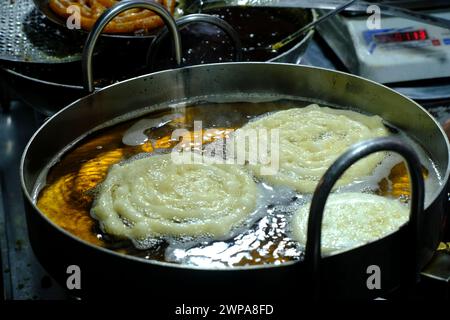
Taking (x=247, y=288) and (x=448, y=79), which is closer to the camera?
(x=247, y=288)

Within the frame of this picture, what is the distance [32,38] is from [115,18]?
21.7 inches

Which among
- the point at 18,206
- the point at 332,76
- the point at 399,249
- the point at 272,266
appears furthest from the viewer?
the point at 18,206

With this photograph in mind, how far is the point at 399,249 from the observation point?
5.88 feet

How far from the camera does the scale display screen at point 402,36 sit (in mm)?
3688

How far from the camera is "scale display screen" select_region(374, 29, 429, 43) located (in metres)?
3.69

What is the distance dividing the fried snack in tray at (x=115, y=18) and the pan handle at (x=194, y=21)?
1.67 feet

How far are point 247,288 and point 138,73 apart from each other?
194cm

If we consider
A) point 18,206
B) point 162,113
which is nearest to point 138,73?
point 162,113

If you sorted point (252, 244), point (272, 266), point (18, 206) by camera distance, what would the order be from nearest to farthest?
point (272, 266)
point (252, 244)
point (18, 206)

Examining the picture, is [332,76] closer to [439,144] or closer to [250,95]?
[250,95]

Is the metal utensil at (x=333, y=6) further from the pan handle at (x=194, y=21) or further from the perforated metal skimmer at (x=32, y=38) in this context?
the perforated metal skimmer at (x=32, y=38)

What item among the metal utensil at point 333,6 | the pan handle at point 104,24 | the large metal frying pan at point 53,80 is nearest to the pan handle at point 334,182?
the pan handle at point 104,24

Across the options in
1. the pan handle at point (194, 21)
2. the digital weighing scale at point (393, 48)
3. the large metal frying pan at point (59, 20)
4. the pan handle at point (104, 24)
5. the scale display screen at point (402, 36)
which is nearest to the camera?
the pan handle at point (104, 24)

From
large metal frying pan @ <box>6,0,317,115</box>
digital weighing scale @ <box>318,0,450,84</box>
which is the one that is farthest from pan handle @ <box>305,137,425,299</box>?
digital weighing scale @ <box>318,0,450,84</box>
